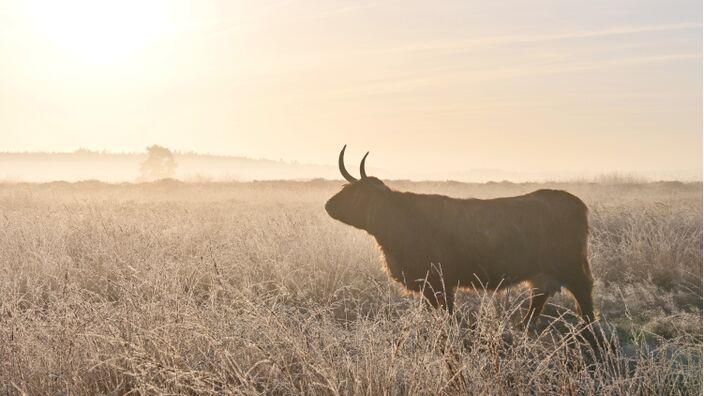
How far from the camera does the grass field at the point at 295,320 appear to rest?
3.21m

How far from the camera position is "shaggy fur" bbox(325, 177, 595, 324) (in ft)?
19.0

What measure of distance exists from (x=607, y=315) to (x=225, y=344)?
16.2 ft

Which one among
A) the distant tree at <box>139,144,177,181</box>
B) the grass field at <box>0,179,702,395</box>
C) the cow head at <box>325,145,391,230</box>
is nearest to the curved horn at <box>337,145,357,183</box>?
the cow head at <box>325,145,391,230</box>

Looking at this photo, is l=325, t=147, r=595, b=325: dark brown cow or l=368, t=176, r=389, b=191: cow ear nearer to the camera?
l=325, t=147, r=595, b=325: dark brown cow

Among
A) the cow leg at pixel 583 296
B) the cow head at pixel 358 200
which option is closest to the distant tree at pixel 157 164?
the cow head at pixel 358 200

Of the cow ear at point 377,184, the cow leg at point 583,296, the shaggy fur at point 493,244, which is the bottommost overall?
the cow leg at point 583,296

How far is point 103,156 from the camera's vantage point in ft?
407

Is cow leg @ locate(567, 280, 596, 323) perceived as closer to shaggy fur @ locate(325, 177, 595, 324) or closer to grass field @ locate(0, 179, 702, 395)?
shaggy fur @ locate(325, 177, 595, 324)

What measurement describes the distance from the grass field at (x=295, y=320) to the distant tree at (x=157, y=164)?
51379 millimetres

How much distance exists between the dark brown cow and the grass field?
331 millimetres

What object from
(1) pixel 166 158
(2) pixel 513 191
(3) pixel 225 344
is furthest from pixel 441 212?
(1) pixel 166 158

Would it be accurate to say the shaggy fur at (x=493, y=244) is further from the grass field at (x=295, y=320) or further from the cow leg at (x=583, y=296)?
the grass field at (x=295, y=320)

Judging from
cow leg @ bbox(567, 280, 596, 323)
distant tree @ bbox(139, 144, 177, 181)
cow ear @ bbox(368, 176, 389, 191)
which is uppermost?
distant tree @ bbox(139, 144, 177, 181)

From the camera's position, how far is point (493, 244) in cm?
579
